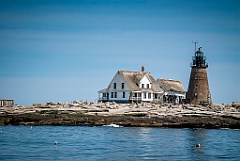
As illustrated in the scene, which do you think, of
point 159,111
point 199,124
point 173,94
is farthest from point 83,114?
point 173,94

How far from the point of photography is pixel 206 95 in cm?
8600

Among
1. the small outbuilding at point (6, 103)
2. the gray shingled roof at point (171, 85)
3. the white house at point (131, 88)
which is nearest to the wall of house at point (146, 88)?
the white house at point (131, 88)

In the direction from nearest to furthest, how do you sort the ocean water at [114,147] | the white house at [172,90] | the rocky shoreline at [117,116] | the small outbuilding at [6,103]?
the ocean water at [114,147]
the rocky shoreline at [117,116]
the small outbuilding at [6,103]
the white house at [172,90]

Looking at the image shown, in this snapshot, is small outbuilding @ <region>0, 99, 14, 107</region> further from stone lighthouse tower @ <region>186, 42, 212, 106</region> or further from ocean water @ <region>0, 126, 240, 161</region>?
stone lighthouse tower @ <region>186, 42, 212, 106</region>

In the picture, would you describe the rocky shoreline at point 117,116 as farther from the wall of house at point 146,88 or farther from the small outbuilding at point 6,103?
the wall of house at point 146,88

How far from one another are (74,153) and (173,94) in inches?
2394

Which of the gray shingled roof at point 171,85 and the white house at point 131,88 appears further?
the gray shingled roof at point 171,85

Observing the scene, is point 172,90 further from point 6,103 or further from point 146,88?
point 6,103

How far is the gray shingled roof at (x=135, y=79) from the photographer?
82306 mm

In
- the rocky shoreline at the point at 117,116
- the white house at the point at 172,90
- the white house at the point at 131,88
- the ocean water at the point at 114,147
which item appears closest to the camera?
the ocean water at the point at 114,147

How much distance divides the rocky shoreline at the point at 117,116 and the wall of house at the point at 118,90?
15797 millimetres

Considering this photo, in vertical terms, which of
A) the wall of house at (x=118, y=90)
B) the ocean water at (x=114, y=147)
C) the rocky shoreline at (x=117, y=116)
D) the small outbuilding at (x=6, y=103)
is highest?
the wall of house at (x=118, y=90)

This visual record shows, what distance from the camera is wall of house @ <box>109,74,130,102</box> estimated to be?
82.2 metres

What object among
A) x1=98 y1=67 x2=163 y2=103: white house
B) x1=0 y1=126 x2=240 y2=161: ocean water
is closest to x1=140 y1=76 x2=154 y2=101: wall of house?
x1=98 y1=67 x2=163 y2=103: white house
